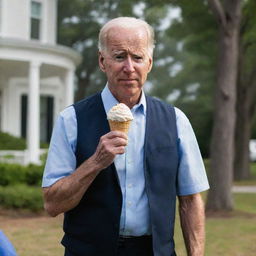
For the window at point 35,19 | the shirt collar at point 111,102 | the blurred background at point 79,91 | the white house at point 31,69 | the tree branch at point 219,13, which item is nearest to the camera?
the shirt collar at point 111,102

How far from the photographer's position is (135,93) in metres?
2.75

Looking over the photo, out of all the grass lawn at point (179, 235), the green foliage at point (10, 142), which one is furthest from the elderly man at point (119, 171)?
the green foliage at point (10, 142)

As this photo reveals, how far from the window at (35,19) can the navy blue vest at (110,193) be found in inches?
713

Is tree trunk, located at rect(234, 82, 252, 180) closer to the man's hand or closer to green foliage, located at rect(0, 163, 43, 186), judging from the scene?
green foliage, located at rect(0, 163, 43, 186)

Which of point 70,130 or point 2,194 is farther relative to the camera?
point 2,194

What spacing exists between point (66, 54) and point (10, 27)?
235cm

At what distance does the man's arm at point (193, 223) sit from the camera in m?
2.91

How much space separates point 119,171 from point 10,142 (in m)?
16.6

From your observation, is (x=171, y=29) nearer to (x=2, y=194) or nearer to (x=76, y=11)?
(x=76, y=11)

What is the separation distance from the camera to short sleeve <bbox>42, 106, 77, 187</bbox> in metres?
2.70

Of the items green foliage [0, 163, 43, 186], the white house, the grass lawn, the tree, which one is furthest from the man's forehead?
the tree

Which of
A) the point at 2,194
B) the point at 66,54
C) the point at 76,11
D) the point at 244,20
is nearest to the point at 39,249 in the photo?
the point at 2,194

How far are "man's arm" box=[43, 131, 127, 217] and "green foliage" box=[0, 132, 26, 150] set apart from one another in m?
16.2

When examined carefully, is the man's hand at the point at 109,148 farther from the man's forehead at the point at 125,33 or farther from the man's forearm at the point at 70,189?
the man's forehead at the point at 125,33
